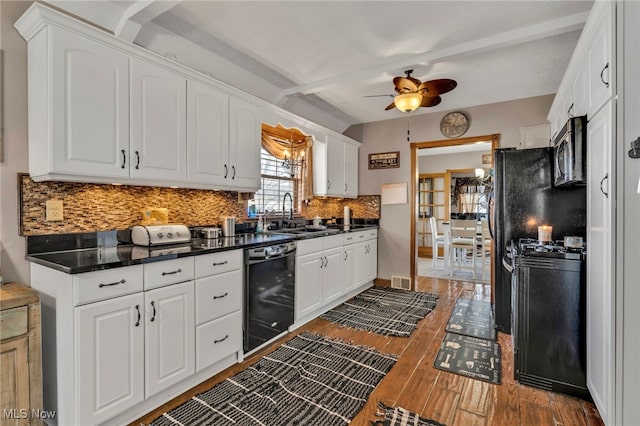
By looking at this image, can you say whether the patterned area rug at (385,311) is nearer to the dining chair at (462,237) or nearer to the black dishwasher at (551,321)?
the black dishwasher at (551,321)

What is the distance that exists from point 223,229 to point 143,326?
127 centimetres

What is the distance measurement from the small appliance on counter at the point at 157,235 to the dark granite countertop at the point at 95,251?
0.04 meters

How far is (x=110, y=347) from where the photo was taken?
1.64 metres

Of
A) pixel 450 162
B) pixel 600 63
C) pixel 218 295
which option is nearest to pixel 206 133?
pixel 218 295

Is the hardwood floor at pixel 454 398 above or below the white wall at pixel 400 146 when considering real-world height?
below

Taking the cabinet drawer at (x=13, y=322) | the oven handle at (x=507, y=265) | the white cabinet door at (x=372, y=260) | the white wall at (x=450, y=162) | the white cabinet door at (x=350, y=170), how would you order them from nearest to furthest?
the cabinet drawer at (x=13, y=322) → the oven handle at (x=507, y=265) → the white cabinet door at (x=372, y=260) → the white cabinet door at (x=350, y=170) → the white wall at (x=450, y=162)

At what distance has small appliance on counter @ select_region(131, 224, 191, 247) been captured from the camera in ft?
7.29

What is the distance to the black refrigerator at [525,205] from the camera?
2806mm

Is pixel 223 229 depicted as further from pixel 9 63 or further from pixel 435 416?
pixel 435 416

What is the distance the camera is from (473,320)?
11.2 feet

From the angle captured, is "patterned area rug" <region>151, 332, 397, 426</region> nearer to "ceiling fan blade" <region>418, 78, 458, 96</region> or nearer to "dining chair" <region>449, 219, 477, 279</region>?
"ceiling fan blade" <region>418, 78, 458, 96</region>

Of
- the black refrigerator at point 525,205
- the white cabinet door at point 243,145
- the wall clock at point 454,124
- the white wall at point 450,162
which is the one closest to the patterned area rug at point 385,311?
the black refrigerator at point 525,205

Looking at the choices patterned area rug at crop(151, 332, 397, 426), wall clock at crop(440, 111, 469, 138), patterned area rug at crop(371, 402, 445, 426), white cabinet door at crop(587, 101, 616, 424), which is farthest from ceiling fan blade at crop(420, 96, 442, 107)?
patterned area rug at crop(371, 402, 445, 426)

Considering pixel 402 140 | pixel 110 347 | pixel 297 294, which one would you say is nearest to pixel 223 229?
pixel 297 294
